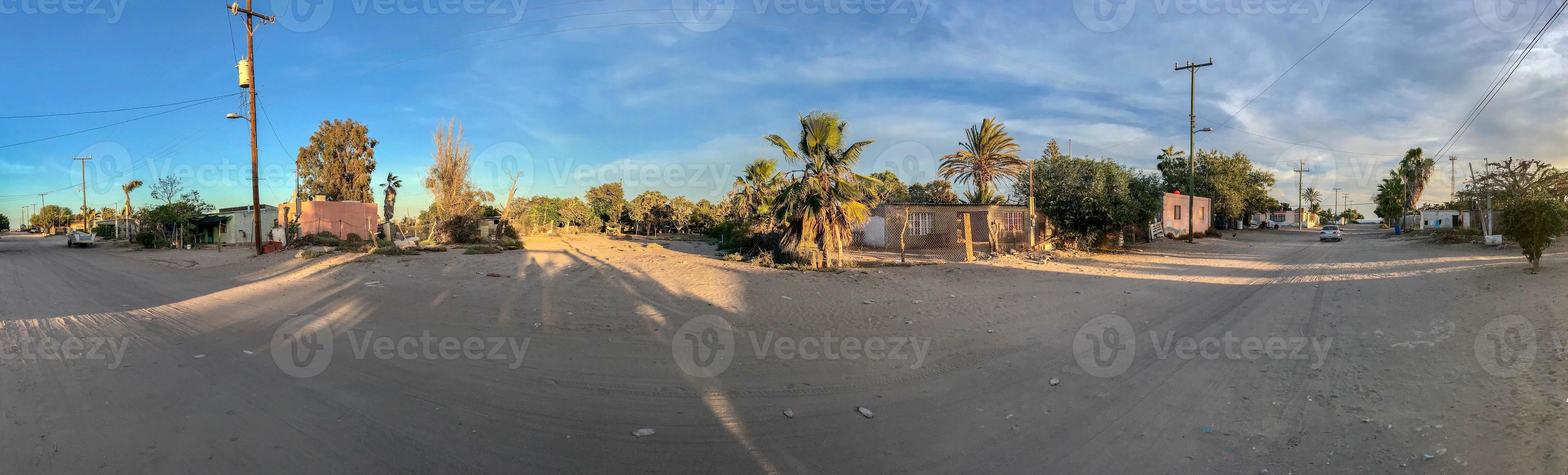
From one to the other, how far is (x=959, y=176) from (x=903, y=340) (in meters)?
24.7

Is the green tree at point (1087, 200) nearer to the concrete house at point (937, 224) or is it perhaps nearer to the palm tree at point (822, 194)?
the concrete house at point (937, 224)

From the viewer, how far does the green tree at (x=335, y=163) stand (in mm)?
39750

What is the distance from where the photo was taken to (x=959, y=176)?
2970 cm

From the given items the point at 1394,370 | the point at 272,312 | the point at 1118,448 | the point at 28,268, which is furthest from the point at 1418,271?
the point at 28,268

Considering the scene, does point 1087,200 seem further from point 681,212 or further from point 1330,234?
point 681,212

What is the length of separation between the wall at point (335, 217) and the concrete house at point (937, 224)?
25.4m

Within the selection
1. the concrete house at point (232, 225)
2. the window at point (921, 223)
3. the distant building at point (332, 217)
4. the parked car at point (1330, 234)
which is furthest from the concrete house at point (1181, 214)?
the concrete house at point (232, 225)

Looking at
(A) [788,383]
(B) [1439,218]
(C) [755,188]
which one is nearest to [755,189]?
(C) [755,188]

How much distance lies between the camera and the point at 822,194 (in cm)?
1359

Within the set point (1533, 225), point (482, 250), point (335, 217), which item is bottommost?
point (482, 250)

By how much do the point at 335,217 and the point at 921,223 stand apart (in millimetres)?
28883

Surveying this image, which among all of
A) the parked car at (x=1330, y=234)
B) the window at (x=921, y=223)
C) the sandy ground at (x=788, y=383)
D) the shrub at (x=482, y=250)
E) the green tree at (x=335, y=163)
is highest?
the green tree at (x=335, y=163)

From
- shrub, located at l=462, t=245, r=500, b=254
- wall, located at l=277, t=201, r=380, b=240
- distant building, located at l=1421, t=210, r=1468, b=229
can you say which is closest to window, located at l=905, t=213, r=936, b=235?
shrub, located at l=462, t=245, r=500, b=254

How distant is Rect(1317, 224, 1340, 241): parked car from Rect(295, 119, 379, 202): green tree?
60773mm
